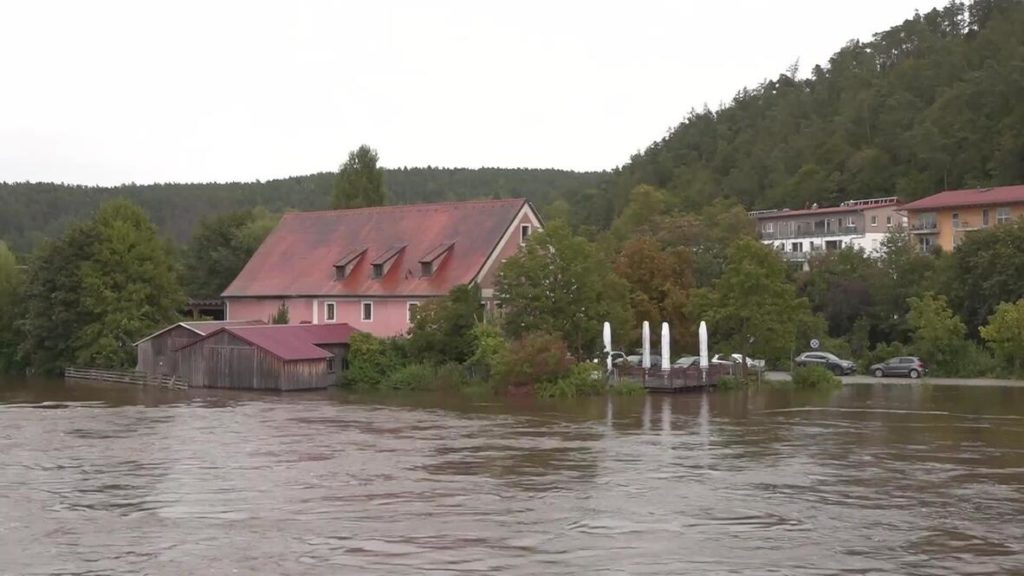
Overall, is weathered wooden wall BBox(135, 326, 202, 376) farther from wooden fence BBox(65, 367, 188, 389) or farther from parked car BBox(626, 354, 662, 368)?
parked car BBox(626, 354, 662, 368)

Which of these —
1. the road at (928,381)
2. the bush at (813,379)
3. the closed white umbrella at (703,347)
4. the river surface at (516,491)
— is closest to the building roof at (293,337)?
the river surface at (516,491)

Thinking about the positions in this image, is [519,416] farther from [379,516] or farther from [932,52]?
[932,52]

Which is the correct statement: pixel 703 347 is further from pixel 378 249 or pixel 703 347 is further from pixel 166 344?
pixel 166 344

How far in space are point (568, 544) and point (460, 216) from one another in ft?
137

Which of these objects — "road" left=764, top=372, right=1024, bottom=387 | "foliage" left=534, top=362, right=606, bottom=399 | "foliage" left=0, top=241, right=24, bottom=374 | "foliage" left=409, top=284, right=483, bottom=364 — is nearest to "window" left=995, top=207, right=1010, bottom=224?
"road" left=764, top=372, right=1024, bottom=387

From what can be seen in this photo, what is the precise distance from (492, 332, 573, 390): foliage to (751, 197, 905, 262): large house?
45.9 metres

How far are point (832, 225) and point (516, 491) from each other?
246 feet

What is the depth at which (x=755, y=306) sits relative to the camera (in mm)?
50094

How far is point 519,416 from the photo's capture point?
128 feet

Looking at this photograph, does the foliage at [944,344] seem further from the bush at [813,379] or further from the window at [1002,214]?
the window at [1002,214]

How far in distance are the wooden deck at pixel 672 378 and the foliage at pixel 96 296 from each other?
2750cm

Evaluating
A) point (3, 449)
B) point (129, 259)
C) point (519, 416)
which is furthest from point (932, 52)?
point (3, 449)

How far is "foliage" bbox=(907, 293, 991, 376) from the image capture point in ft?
182

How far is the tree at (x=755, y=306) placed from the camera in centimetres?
4997
